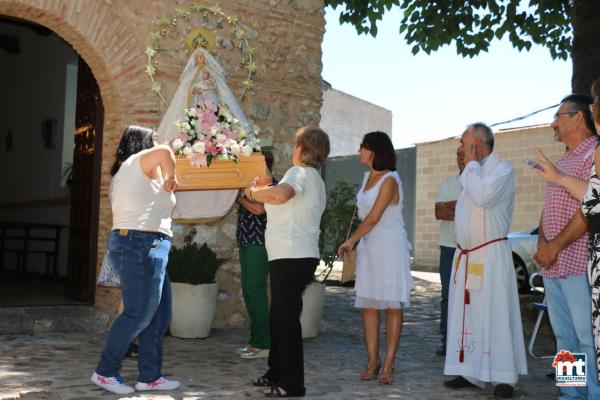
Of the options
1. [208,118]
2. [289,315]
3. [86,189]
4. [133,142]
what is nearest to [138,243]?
[133,142]

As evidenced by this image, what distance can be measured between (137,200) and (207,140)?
2.91 feet

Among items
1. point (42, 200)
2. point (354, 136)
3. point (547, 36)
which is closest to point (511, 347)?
point (547, 36)

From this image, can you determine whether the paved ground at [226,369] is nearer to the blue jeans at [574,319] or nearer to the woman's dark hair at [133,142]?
the blue jeans at [574,319]

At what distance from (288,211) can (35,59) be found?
9.35m

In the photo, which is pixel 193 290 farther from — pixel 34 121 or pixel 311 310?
pixel 34 121

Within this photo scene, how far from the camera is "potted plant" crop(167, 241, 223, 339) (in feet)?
22.7

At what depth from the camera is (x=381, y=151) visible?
5176mm

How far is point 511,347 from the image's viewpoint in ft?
15.8

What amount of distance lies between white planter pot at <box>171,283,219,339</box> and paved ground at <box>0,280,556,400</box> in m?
0.12

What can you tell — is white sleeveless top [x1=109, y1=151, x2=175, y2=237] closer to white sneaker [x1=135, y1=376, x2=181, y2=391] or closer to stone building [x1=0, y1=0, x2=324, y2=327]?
white sneaker [x1=135, y1=376, x2=181, y2=391]

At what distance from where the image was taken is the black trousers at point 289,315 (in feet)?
14.8

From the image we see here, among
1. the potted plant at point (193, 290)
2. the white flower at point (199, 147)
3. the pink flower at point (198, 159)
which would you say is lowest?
Answer: the potted plant at point (193, 290)

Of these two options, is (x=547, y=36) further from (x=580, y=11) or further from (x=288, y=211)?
(x=288, y=211)

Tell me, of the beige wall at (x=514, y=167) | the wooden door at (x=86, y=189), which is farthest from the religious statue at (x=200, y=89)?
the beige wall at (x=514, y=167)
